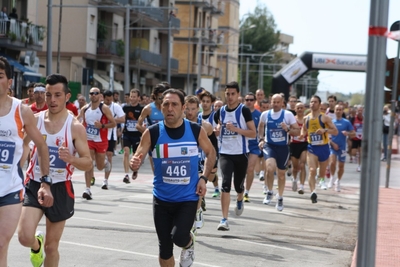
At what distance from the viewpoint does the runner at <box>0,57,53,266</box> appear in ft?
22.2

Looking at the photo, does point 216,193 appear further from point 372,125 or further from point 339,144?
point 372,125

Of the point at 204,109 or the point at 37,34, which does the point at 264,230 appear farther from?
the point at 37,34

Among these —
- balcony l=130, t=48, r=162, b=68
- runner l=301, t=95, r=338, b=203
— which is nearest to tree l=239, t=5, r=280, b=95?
balcony l=130, t=48, r=162, b=68

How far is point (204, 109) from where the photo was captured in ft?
50.8

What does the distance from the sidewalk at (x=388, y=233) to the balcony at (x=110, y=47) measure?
37.6m

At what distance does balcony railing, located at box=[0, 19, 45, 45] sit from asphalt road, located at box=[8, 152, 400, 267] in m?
22.1

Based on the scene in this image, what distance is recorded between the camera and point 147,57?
63969 millimetres

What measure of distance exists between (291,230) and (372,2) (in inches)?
346

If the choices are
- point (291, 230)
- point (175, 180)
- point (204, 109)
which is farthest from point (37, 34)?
point (175, 180)

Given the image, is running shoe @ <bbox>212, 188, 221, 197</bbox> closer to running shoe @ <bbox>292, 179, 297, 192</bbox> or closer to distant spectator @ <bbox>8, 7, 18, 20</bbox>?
running shoe @ <bbox>292, 179, 297, 192</bbox>

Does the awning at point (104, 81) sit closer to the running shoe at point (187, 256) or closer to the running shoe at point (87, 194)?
the running shoe at point (87, 194)

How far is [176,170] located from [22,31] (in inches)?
1349

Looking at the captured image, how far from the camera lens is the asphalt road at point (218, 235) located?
9.91 metres

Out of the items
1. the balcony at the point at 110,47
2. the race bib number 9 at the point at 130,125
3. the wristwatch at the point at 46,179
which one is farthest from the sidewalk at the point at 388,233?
the balcony at the point at 110,47
